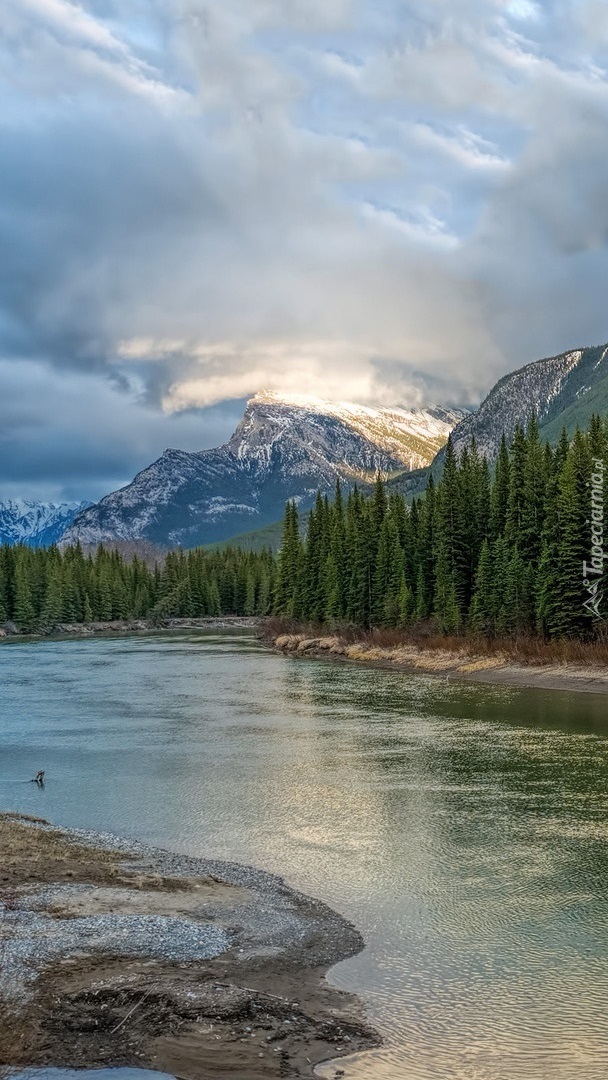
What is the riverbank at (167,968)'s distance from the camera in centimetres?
1296

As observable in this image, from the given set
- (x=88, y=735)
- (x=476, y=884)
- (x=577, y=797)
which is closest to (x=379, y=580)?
(x=88, y=735)

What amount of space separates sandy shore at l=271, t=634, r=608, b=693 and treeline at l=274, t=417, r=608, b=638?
5856mm

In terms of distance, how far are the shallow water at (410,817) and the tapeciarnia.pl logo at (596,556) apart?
46.3 feet

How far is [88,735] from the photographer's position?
4697 centimetres

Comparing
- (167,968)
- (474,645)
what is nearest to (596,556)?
(474,645)

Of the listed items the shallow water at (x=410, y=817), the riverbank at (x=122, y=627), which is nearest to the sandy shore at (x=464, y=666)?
the shallow water at (x=410, y=817)

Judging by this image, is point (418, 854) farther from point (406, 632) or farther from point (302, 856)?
point (406, 632)

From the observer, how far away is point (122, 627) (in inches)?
7249

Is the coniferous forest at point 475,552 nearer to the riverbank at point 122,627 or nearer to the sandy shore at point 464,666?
the sandy shore at point 464,666

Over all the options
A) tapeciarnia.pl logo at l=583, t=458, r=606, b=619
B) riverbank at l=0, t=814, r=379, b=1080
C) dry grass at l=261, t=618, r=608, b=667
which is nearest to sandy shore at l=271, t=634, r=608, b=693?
dry grass at l=261, t=618, r=608, b=667

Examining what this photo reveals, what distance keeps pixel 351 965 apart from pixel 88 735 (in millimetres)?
32678

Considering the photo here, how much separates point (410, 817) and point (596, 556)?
50057 millimetres

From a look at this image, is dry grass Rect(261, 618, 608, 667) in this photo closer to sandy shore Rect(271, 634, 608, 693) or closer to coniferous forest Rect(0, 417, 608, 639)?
sandy shore Rect(271, 634, 608, 693)

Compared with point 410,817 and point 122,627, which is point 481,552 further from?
point 122,627
